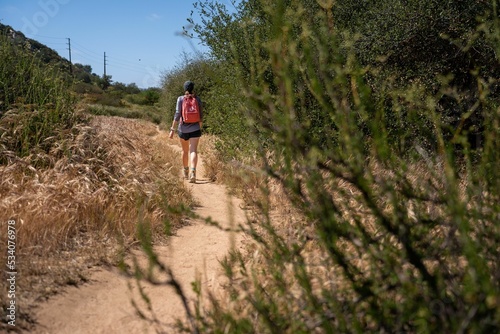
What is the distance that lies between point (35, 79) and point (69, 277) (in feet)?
12.8

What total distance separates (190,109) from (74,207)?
13.3ft

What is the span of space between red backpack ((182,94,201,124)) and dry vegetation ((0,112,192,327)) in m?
2.09

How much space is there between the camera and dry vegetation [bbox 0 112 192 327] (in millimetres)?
3648

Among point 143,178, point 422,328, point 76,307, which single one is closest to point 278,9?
point 422,328

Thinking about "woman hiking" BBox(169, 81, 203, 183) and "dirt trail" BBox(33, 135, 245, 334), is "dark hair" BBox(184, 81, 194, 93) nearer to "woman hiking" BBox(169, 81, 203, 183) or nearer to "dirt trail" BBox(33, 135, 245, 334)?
"woman hiking" BBox(169, 81, 203, 183)

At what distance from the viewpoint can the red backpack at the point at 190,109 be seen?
27.1ft

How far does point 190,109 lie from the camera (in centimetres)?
827

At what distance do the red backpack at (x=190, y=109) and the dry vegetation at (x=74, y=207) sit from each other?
6.85 feet

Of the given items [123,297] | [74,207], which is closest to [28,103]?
[74,207]

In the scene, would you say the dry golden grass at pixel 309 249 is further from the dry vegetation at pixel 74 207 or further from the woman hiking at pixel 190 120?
the woman hiking at pixel 190 120

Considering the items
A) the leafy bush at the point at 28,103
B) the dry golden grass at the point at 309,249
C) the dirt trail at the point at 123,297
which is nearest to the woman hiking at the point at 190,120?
the dry golden grass at the point at 309,249

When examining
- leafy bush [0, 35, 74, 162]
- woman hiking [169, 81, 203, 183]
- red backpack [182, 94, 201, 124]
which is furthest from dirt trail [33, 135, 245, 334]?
red backpack [182, 94, 201, 124]

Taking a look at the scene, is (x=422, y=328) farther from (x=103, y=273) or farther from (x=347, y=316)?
(x=103, y=273)

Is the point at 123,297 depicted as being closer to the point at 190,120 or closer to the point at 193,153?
the point at 193,153
